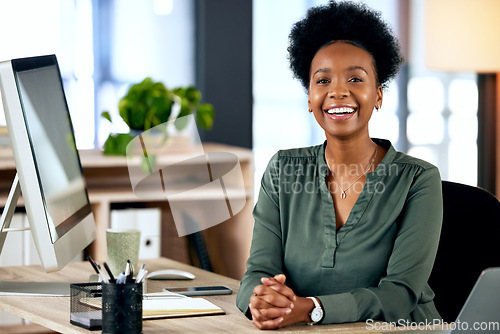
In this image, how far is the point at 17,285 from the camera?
1827mm

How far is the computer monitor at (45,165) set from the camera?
4.98ft

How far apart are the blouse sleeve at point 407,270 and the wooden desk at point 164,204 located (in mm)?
1652

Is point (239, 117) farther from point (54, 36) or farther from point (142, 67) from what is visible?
point (54, 36)

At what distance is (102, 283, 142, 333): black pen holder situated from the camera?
132 cm

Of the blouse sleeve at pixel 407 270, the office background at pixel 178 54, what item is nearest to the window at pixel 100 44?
the office background at pixel 178 54

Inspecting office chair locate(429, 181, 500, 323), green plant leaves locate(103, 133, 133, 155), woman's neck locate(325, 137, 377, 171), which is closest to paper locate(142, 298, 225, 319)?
woman's neck locate(325, 137, 377, 171)

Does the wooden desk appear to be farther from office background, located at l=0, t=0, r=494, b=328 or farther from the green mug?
the green mug

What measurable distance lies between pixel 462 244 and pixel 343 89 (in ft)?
1.55

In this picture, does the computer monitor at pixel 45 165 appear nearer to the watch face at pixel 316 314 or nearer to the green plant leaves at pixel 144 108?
the watch face at pixel 316 314

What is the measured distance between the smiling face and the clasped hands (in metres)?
0.40

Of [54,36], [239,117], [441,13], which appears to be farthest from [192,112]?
[441,13]

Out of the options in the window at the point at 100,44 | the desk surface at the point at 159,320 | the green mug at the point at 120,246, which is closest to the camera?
the desk surface at the point at 159,320

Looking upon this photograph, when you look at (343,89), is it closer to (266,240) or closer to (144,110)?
(266,240)

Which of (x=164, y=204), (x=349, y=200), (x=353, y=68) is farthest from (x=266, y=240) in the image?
(x=164, y=204)
